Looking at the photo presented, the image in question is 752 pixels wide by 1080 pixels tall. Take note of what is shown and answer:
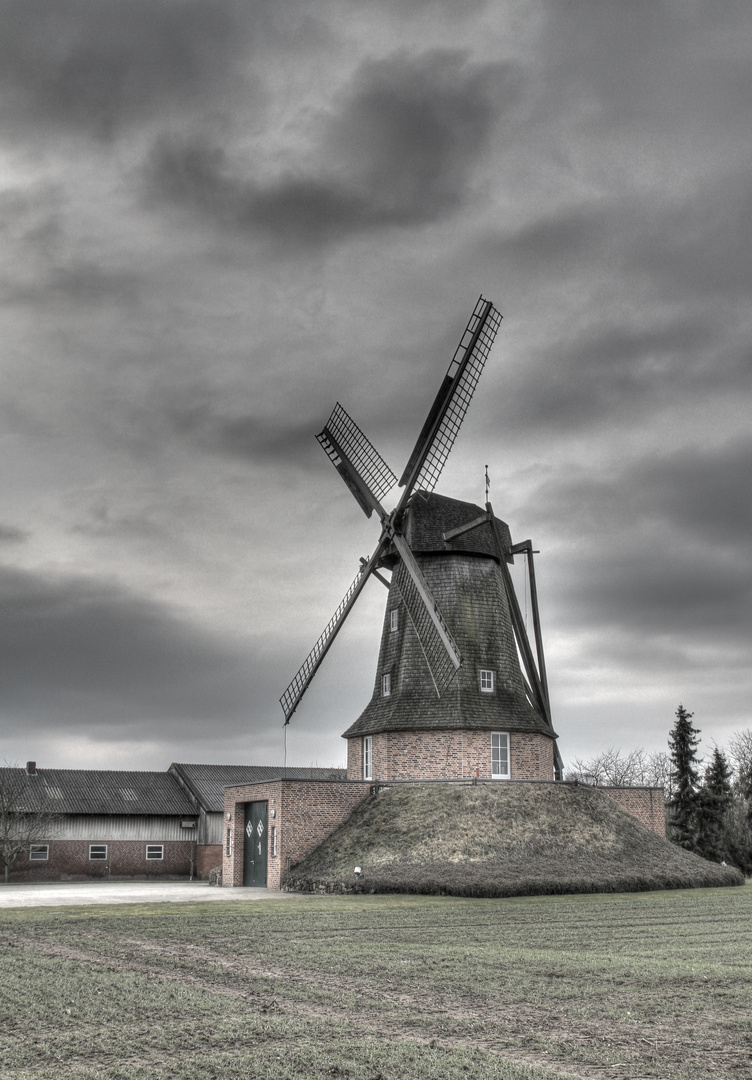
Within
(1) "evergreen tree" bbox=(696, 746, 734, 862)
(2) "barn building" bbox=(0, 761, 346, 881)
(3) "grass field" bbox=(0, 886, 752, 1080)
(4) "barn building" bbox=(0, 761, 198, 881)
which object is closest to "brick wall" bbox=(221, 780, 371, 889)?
(3) "grass field" bbox=(0, 886, 752, 1080)

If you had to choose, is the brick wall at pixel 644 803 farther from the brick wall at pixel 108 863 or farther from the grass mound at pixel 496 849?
the brick wall at pixel 108 863

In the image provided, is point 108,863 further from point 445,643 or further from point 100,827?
point 445,643

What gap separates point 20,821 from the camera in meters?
43.9

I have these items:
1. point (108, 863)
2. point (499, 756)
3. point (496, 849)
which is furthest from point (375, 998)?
point (108, 863)

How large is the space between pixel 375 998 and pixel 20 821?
38.2 m

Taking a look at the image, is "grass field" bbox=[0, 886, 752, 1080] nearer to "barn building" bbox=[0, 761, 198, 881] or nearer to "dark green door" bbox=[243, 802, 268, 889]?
→ "dark green door" bbox=[243, 802, 268, 889]

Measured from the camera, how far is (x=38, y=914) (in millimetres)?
20797

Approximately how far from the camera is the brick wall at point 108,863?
4453cm

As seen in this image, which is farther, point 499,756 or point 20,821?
point 20,821

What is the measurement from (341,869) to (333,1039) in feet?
66.2

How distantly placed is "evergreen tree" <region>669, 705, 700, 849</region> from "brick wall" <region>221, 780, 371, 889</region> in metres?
19.8

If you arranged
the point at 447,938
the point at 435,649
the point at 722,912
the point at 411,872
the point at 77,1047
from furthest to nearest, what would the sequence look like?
1. the point at 435,649
2. the point at 411,872
3. the point at 722,912
4. the point at 447,938
5. the point at 77,1047

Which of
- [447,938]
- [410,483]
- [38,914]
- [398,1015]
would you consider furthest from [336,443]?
[398,1015]

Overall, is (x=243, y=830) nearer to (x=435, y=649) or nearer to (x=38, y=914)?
(x=435, y=649)
